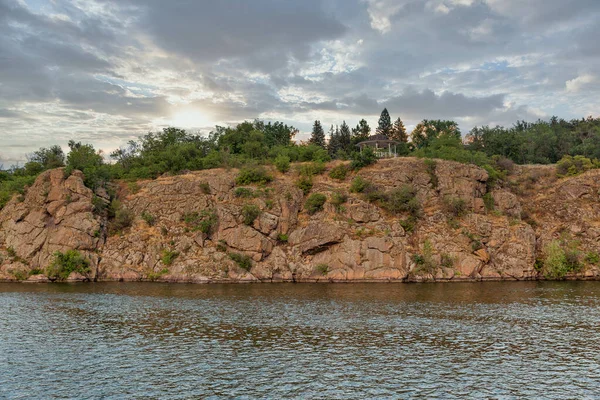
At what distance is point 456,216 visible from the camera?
3044 inches

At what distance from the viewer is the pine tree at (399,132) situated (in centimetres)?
13825

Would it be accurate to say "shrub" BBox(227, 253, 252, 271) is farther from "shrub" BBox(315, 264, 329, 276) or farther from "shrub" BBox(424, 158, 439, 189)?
"shrub" BBox(424, 158, 439, 189)

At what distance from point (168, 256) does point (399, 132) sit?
8831 centimetres

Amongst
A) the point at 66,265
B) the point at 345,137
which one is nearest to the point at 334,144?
the point at 345,137

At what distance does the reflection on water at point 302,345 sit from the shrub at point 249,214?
21.8 metres

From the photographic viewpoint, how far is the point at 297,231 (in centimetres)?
7375

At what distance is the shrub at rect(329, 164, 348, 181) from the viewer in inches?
3410

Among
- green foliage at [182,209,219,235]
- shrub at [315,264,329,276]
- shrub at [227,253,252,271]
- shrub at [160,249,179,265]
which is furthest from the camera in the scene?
green foliage at [182,209,219,235]

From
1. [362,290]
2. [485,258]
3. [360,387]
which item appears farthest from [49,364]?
[485,258]

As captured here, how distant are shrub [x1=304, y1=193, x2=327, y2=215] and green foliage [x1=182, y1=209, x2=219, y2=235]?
14751 millimetres

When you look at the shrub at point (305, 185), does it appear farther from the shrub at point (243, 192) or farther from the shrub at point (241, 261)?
the shrub at point (241, 261)

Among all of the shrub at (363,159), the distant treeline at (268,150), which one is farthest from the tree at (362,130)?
the shrub at (363,159)

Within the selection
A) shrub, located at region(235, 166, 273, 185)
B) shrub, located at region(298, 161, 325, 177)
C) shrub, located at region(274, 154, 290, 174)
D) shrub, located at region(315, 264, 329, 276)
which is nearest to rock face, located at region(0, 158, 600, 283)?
shrub, located at region(315, 264, 329, 276)

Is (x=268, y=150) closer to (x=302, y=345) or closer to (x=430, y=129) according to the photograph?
(x=430, y=129)
